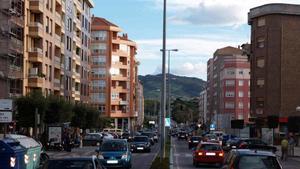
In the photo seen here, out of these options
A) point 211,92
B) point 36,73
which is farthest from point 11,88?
point 211,92

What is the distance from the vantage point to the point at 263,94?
92250 millimetres

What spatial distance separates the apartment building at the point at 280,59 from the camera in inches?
3531

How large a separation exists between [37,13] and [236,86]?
85.0 metres

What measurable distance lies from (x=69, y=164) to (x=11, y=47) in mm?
46216

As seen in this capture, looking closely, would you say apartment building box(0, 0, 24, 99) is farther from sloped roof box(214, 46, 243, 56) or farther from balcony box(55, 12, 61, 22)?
sloped roof box(214, 46, 243, 56)

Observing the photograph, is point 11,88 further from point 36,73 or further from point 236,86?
point 236,86

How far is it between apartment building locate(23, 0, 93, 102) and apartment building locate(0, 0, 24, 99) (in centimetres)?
244

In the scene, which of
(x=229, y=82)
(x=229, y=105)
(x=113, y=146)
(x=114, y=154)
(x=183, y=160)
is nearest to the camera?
(x=114, y=154)

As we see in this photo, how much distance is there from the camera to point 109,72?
134750mm

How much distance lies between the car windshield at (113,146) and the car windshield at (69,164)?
16.0 metres

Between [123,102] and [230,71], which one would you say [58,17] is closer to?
[123,102]

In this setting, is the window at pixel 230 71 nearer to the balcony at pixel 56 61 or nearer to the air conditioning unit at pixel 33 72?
the balcony at pixel 56 61

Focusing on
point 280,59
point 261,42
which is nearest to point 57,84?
point 261,42

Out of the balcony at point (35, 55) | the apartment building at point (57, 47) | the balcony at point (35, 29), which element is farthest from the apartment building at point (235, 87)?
the balcony at point (35, 29)
